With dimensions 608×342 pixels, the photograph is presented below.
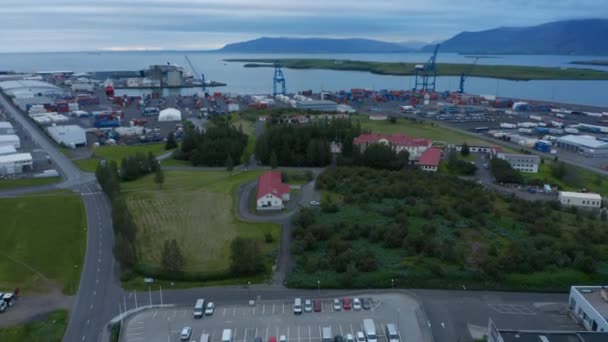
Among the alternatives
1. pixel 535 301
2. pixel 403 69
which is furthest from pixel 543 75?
pixel 535 301

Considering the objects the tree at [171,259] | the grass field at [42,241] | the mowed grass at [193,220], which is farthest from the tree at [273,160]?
the tree at [171,259]

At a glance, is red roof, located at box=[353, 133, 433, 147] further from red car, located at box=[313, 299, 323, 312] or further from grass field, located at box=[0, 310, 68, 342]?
grass field, located at box=[0, 310, 68, 342]

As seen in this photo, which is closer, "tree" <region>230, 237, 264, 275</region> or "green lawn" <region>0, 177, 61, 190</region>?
"tree" <region>230, 237, 264, 275</region>

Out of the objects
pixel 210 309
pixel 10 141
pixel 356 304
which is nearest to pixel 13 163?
pixel 10 141

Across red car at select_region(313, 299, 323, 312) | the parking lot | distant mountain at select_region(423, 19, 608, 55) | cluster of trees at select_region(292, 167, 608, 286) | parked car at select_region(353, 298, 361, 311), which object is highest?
distant mountain at select_region(423, 19, 608, 55)

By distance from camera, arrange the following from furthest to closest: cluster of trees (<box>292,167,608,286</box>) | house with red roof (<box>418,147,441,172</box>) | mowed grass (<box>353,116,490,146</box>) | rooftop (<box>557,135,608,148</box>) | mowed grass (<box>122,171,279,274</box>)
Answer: mowed grass (<box>353,116,490,146</box>) → rooftop (<box>557,135,608,148</box>) → house with red roof (<box>418,147,441,172</box>) → mowed grass (<box>122,171,279,274</box>) → cluster of trees (<box>292,167,608,286</box>)

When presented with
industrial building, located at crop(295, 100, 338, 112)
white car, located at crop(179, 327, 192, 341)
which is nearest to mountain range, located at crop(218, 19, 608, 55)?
industrial building, located at crop(295, 100, 338, 112)
